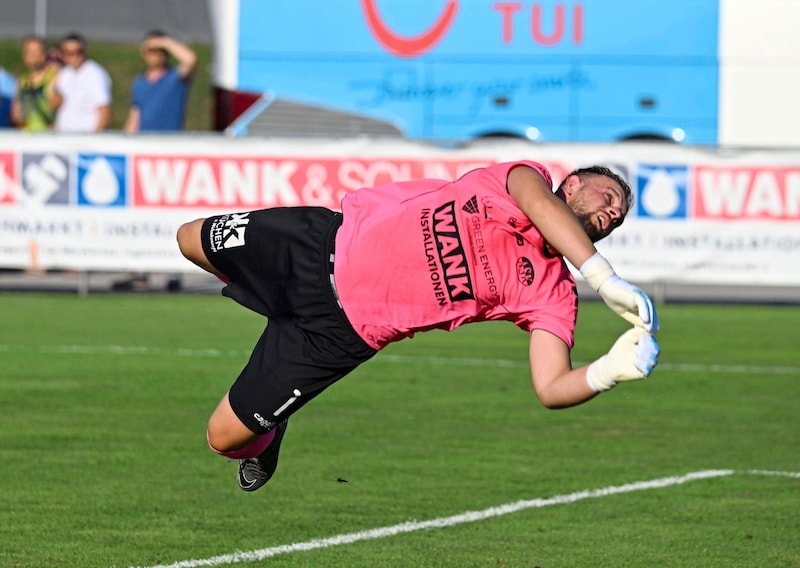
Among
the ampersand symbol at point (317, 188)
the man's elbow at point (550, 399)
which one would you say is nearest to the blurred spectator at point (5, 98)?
the ampersand symbol at point (317, 188)

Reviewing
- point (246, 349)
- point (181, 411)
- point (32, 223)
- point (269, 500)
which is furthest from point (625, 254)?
point (269, 500)

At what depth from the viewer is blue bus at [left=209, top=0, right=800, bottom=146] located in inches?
990

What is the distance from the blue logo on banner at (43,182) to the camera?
61.7 feet

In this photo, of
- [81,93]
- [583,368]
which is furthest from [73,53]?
[583,368]

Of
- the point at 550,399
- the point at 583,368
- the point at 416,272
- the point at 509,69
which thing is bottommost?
the point at 550,399

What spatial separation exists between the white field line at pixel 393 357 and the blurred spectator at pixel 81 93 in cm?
825

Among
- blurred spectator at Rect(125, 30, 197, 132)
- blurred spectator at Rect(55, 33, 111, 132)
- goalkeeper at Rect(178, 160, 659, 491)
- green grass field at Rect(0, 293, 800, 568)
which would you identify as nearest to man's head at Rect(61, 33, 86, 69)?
blurred spectator at Rect(55, 33, 111, 132)

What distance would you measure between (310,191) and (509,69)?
7676mm

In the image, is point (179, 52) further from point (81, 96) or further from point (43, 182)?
point (43, 182)

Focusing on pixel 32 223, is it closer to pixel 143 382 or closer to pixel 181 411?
pixel 143 382

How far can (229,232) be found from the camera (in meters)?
6.82

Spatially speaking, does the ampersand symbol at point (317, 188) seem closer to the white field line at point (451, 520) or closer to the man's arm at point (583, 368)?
the white field line at point (451, 520)

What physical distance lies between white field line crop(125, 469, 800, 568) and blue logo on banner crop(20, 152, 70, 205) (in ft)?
37.6

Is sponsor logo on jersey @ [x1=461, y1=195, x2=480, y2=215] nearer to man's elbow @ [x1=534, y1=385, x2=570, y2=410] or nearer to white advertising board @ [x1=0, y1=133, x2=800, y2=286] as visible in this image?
man's elbow @ [x1=534, y1=385, x2=570, y2=410]
